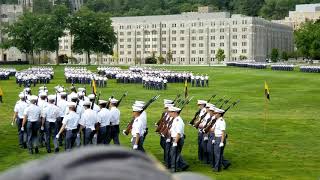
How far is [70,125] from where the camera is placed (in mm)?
16953

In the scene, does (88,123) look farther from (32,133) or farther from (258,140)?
(258,140)

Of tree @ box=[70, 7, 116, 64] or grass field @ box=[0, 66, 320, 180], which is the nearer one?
grass field @ box=[0, 66, 320, 180]

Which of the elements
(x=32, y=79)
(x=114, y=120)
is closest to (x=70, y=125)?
(x=114, y=120)

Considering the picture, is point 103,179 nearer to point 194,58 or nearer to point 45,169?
point 45,169

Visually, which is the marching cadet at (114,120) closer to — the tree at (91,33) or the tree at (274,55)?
the tree at (91,33)

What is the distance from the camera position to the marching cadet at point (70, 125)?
55.1ft

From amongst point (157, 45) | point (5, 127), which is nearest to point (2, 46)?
point (157, 45)

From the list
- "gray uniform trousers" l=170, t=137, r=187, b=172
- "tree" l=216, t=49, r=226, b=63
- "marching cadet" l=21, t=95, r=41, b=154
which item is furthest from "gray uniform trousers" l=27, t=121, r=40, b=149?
"tree" l=216, t=49, r=226, b=63

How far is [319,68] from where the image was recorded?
86.7 m

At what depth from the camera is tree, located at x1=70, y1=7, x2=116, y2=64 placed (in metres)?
108

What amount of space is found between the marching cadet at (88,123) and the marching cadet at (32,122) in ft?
7.47

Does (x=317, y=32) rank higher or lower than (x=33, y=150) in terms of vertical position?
higher

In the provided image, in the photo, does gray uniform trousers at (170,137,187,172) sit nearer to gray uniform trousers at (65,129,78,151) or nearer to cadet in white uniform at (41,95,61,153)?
gray uniform trousers at (65,129,78,151)

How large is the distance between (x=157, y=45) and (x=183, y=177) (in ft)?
491
